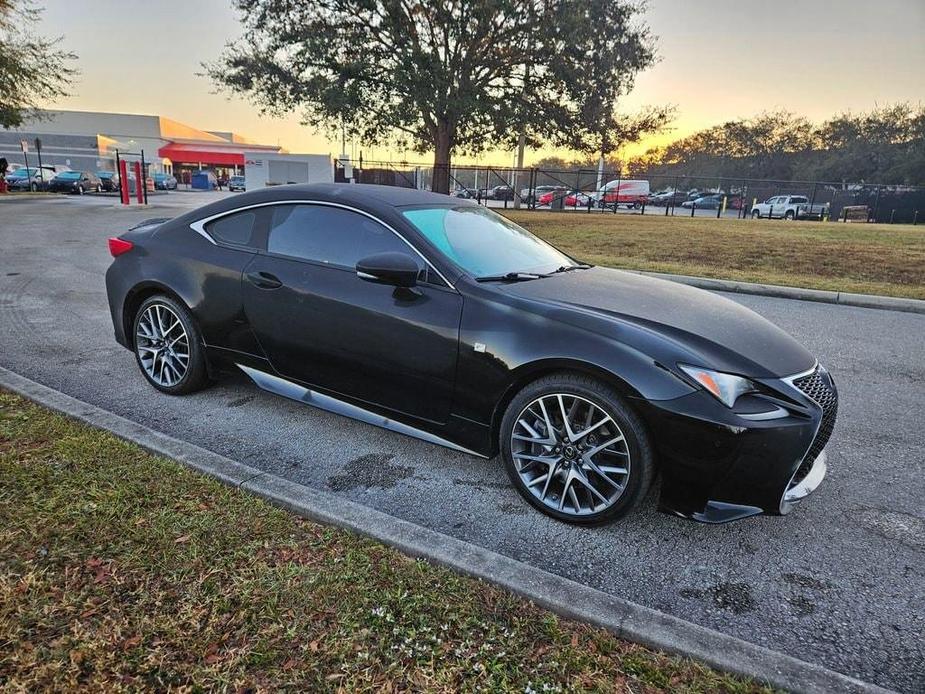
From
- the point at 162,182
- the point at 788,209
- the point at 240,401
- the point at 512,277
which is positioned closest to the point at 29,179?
the point at 162,182

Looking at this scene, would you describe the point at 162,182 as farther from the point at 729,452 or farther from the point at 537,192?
the point at 729,452

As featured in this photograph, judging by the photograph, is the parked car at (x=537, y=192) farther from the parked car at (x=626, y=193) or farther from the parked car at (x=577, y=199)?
the parked car at (x=626, y=193)

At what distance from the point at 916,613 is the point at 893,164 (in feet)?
218

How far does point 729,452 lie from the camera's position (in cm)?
248

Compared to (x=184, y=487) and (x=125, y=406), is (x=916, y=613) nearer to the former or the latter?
(x=184, y=487)

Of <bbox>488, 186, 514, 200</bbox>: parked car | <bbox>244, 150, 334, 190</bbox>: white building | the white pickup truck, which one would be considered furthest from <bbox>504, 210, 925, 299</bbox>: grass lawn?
<bbox>244, 150, 334, 190</bbox>: white building

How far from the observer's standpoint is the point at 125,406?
4.00m

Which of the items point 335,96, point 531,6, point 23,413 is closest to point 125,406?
point 23,413

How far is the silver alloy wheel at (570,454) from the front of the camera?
2709mm

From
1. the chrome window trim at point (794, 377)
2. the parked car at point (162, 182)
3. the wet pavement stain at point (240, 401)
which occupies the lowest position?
the wet pavement stain at point (240, 401)

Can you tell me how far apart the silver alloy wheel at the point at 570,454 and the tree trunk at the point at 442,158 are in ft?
68.6

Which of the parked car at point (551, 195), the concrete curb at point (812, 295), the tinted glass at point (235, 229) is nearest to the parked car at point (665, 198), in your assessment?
the parked car at point (551, 195)

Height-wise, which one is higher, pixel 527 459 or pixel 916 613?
pixel 527 459

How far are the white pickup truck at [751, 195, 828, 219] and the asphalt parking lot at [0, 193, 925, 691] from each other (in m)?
33.3
